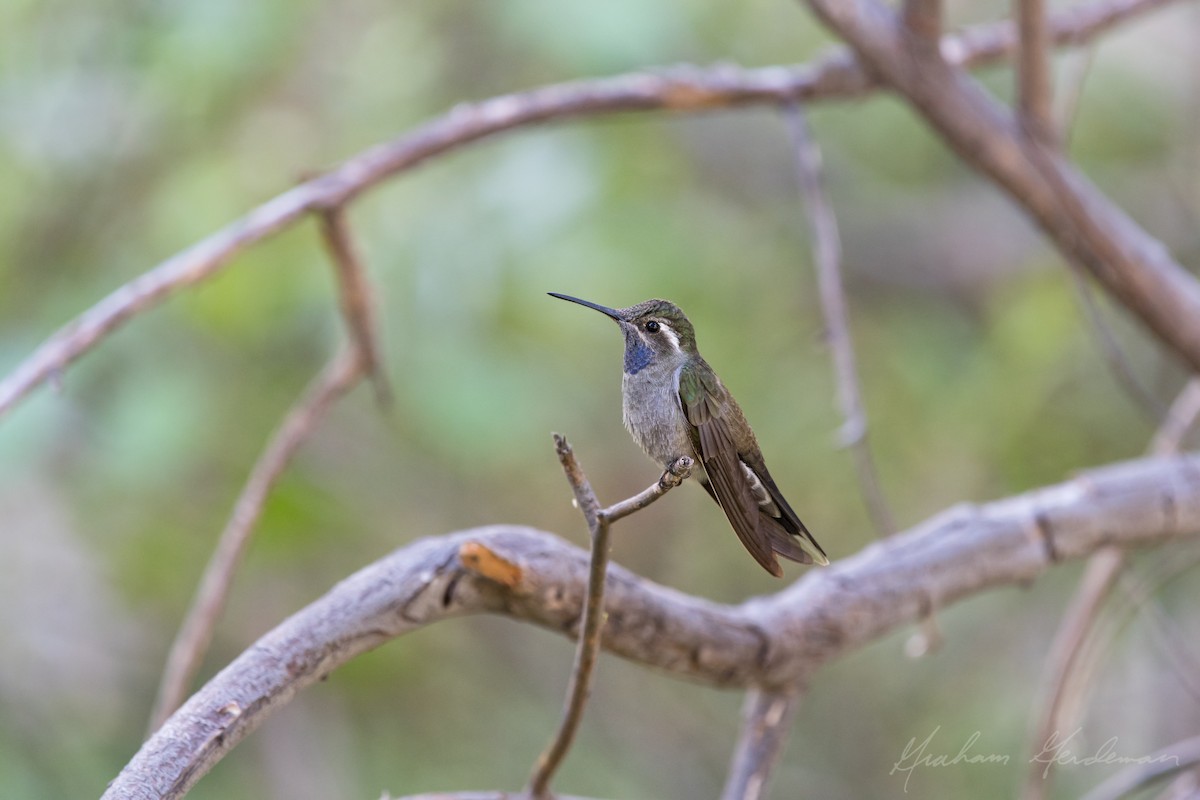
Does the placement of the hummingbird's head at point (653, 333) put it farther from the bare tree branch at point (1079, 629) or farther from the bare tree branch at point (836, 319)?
the bare tree branch at point (1079, 629)

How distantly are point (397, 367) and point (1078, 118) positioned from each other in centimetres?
368

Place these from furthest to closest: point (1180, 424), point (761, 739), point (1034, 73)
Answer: point (1180, 424) → point (1034, 73) → point (761, 739)

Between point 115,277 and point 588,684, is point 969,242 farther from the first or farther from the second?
point 588,684

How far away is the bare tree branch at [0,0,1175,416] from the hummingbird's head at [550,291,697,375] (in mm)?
1269

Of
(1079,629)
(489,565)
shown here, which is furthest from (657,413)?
(1079,629)

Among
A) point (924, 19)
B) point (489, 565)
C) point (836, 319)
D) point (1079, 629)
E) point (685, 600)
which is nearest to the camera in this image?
point (489, 565)

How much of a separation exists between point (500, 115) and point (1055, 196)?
1.52 metres

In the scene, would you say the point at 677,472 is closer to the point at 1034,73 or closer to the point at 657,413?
the point at 657,413

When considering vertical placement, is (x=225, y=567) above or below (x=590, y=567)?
above

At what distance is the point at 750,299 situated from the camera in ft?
17.4

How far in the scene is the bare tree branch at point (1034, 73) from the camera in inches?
127

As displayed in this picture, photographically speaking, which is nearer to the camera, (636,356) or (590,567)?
(590,567)

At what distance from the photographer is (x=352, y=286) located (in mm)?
3123

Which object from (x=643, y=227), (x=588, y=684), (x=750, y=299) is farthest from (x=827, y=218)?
(x=750, y=299)
